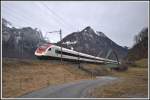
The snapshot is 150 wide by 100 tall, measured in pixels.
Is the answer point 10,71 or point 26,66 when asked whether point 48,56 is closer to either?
point 26,66

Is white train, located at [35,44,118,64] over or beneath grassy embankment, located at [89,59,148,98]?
over

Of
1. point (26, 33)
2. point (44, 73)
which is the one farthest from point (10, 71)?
point (26, 33)

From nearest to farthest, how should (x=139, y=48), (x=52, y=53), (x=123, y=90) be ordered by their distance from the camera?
(x=123, y=90) → (x=52, y=53) → (x=139, y=48)

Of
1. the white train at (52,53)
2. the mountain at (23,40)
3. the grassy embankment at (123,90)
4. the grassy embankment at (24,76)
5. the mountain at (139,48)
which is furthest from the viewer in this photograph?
the mountain at (139,48)

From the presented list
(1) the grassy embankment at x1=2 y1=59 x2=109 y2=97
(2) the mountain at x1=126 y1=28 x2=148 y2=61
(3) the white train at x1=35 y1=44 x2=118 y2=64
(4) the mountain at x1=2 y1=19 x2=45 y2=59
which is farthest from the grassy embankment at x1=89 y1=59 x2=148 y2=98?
(2) the mountain at x1=126 y1=28 x2=148 y2=61

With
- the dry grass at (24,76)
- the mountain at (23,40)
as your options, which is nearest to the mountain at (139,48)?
the mountain at (23,40)

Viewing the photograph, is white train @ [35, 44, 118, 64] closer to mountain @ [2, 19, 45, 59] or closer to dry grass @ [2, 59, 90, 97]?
dry grass @ [2, 59, 90, 97]

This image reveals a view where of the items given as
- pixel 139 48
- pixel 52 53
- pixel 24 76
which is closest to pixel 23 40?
pixel 52 53

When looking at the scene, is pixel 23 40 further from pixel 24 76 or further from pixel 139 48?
pixel 139 48

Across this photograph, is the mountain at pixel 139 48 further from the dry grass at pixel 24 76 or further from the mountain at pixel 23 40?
the dry grass at pixel 24 76

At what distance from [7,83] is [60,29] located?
25.0 m

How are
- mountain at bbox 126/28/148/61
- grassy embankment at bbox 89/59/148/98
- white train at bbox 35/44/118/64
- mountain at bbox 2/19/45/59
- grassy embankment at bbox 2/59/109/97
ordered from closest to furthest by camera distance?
1. grassy embankment at bbox 89/59/148/98
2. grassy embankment at bbox 2/59/109/97
3. white train at bbox 35/44/118/64
4. mountain at bbox 2/19/45/59
5. mountain at bbox 126/28/148/61

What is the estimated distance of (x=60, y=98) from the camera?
17.8 m

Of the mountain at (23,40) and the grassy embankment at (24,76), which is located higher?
the mountain at (23,40)
